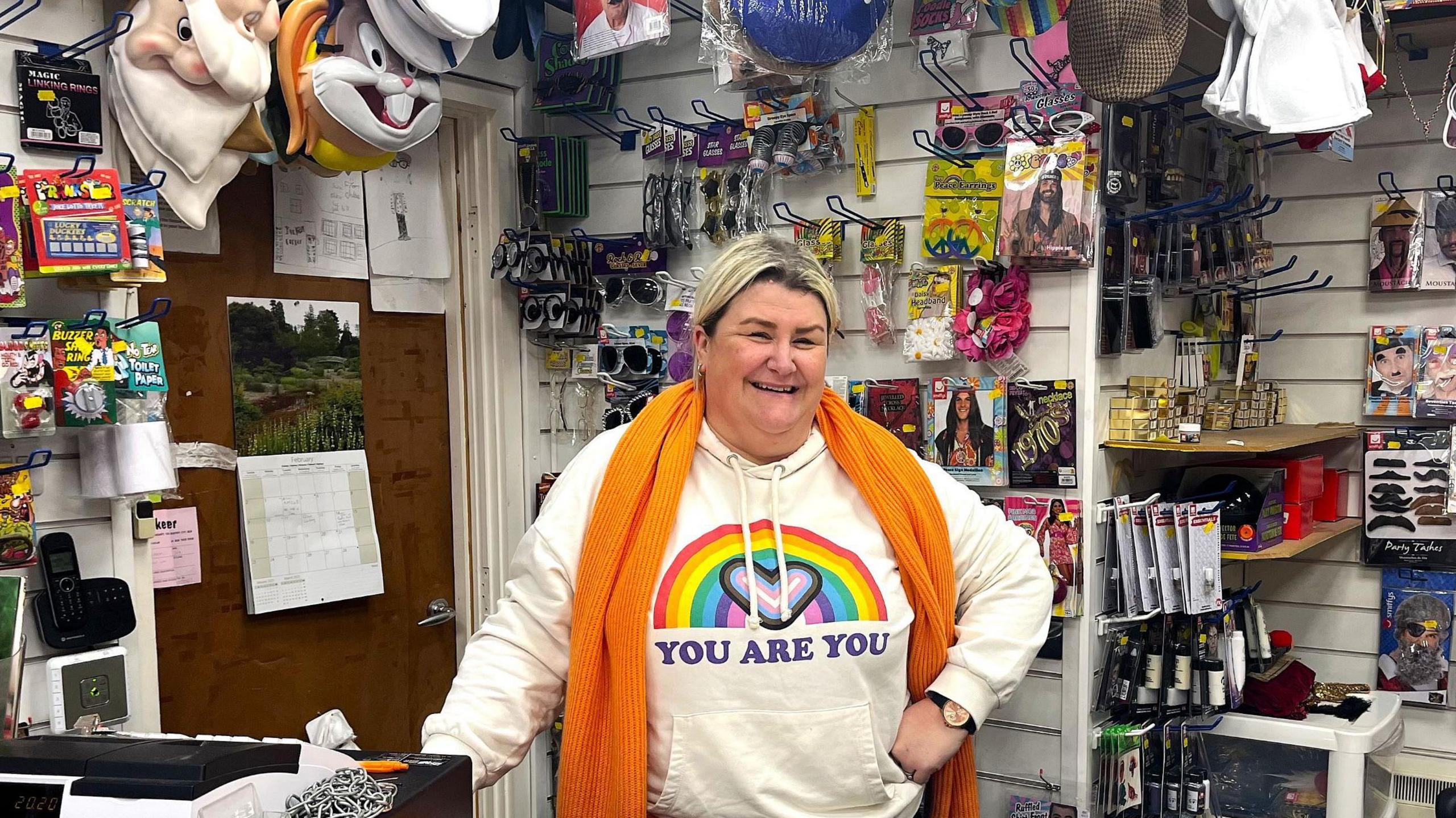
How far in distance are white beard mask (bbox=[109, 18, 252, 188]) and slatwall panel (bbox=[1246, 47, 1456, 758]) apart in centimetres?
300

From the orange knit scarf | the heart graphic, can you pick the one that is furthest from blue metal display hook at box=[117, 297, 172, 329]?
the heart graphic

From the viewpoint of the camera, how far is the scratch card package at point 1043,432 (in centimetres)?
279

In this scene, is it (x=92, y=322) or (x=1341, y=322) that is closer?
(x=92, y=322)

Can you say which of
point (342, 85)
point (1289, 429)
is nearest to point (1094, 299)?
point (1289, 429)

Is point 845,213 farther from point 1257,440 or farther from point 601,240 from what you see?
point 1257,440

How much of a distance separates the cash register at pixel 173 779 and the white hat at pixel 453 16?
5.07 ft

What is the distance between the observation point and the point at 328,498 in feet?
9.80

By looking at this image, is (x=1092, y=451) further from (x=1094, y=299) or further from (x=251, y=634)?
(x=251, y=634)

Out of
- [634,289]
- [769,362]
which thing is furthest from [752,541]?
[634,289]

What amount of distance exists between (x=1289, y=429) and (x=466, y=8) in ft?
8.38

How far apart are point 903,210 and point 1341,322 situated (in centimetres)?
155

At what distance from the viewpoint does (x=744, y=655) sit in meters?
1.85

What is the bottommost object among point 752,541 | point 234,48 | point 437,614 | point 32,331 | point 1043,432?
point 437,614

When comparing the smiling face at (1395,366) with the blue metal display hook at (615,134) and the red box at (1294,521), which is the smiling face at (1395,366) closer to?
the red box at (1294,521)
